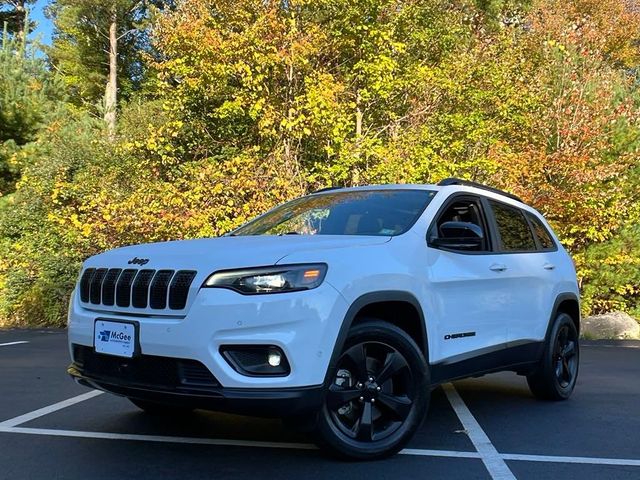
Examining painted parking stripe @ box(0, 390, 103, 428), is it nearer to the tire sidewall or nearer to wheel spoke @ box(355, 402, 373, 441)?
wheel spoke @ box(355, 402, 373, 441)

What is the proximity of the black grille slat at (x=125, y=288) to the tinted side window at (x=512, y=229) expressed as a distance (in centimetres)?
294

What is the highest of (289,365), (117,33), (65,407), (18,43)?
(117,33)

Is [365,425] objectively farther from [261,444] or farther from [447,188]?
[447,188]

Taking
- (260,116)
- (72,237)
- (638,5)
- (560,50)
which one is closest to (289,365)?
(260,116)

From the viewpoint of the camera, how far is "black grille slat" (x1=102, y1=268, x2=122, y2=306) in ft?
14.3

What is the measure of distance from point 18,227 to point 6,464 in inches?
647

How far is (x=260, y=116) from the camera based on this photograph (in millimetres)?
13969

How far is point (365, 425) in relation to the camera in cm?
429

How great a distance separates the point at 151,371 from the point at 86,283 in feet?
3.01

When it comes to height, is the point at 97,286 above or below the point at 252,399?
above

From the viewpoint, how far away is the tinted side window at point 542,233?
6.51 meters

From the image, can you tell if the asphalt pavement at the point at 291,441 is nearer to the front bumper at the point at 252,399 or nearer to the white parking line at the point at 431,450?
the white parking line at the point at 431,450

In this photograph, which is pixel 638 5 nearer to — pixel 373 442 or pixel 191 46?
pixel 191 46

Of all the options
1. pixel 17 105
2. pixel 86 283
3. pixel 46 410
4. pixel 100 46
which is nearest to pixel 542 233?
pixel 86 283
